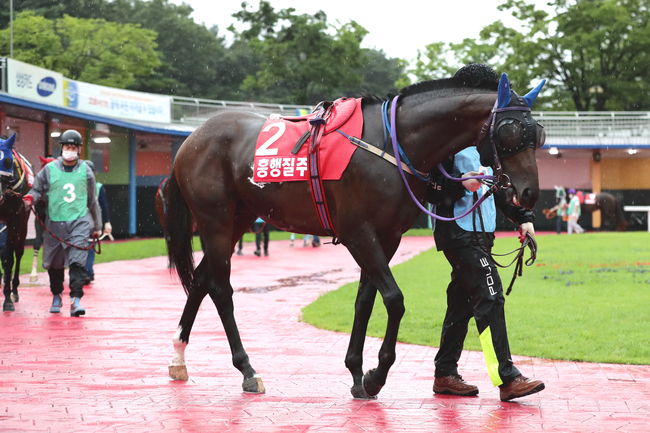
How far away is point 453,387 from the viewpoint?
5812 mm

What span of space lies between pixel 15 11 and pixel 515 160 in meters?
52.0

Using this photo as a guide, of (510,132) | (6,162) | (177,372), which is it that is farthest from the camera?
(6,162)

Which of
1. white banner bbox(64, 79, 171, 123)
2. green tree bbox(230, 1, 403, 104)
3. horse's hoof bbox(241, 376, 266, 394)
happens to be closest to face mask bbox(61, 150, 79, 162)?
horse's hoof bbox(241, 376, 266, 394)

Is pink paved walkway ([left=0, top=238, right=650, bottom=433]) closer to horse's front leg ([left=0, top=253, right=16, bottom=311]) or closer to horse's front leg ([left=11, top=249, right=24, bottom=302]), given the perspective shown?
horse's front leg ([left=0, top=253, right=16, bottom=311])

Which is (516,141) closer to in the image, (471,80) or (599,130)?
(471,80)

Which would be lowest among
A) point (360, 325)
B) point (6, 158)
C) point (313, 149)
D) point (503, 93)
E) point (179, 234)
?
point (360, 325)

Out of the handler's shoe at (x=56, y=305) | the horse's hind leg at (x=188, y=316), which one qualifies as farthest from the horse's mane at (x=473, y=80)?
the handler's shoe at (x=56, y=305)

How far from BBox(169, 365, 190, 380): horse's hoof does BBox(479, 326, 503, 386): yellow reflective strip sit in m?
2.15

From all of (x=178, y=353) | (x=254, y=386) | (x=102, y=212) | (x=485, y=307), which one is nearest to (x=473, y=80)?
(x=485, y=307)

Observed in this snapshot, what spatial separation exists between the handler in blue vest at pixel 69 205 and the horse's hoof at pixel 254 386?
4.71m

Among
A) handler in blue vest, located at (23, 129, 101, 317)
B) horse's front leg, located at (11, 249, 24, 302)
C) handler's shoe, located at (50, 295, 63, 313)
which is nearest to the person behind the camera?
handler in blue vest, located at (23, 129, 101, 317)

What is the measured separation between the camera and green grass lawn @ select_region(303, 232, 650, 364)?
7.99 metres

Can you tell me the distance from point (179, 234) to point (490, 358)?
2632 mm

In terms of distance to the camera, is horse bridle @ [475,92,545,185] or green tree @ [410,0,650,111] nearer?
horse bridle @ [475,92,545,185]
